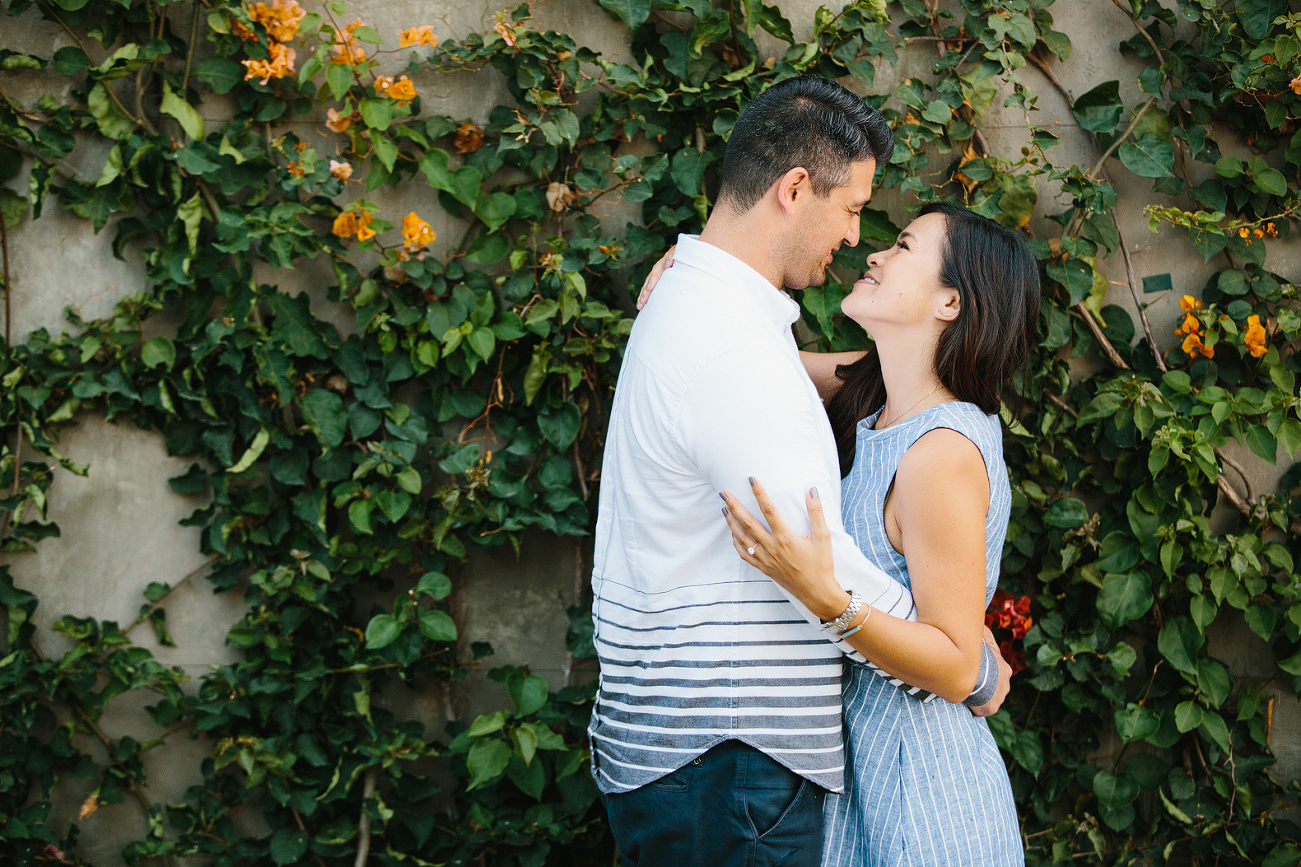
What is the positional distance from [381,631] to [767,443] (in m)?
1.29

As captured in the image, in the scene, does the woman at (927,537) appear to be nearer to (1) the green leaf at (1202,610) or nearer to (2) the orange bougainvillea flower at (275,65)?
(1) the green leaf at (1202,610)

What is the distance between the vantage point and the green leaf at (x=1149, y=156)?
2.10 m

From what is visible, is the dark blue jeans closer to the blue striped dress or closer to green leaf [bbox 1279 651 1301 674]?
the blue striped dress

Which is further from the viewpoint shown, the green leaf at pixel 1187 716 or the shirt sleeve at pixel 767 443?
the green leaf at pixel 1187 716

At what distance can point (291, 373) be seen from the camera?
211cm

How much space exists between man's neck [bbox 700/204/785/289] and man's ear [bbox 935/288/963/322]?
346mm

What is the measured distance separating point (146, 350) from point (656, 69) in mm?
1501

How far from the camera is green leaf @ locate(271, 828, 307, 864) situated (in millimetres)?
2152

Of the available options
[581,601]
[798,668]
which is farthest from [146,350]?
[798,668]

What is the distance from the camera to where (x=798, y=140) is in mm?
1461

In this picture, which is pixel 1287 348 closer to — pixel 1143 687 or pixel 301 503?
pixel 1143 687

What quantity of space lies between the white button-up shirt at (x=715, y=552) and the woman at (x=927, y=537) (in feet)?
0.21

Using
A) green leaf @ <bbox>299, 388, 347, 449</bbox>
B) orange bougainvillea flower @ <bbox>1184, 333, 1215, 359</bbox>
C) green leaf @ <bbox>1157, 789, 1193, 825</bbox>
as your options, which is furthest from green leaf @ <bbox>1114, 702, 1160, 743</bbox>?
green leaf @ <bbox>299, 388, 347, 449</bbox>

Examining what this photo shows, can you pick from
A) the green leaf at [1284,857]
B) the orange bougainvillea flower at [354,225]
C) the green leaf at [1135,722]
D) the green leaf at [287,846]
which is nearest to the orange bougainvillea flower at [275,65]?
the orange bougainvillea flower at [354,225]
